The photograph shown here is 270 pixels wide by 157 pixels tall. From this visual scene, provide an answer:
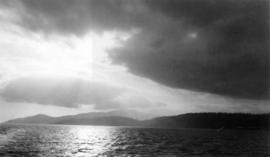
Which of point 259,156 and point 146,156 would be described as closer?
point 146,156

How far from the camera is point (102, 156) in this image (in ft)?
157

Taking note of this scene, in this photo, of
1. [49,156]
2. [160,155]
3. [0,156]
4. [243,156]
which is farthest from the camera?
[243,156]

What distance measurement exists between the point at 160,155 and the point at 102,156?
13.4 meters

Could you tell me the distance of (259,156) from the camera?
170 ft

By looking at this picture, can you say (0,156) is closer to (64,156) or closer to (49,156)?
(49,156)

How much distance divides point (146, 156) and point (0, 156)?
97.9 feet

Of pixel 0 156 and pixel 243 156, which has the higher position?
pixel 0 156

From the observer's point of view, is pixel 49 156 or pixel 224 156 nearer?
→ pixel 49 156

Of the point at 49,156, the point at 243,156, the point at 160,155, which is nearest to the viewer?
the point at 49,156

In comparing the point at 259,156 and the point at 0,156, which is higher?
the point at 0,156

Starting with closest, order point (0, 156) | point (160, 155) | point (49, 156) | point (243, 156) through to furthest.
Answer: point (0, 156), point (49, 156), point (160, 155), point (243, 156)

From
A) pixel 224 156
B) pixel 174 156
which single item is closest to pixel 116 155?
pixel 174 156

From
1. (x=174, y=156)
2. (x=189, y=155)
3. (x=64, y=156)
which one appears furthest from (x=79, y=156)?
(x=189, y=155)

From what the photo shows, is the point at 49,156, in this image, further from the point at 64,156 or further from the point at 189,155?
the point at 189,155
